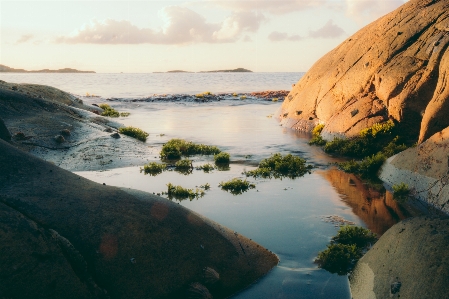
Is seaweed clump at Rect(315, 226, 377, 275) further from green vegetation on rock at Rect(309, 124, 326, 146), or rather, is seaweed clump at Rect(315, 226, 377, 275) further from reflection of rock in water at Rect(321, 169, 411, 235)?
green vegetation on rock at Rect(309, 124, 326, 146)

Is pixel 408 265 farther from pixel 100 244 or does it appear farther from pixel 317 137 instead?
pixel 317 137

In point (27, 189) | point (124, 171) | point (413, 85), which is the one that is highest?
point (413, 85)

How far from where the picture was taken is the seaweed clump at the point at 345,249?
832 cm

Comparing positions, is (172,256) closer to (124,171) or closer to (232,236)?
(232,236)

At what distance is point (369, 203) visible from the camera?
12312 millimetres

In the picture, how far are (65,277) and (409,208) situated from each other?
31.7 feet

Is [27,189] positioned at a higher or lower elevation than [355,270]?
higher

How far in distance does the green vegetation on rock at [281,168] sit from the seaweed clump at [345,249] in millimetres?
6118

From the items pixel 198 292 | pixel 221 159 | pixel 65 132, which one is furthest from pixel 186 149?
pixel 198 292

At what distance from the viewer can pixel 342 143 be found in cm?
2023

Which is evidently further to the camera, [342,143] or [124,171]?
[342,143]

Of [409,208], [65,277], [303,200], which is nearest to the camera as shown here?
[65,277]

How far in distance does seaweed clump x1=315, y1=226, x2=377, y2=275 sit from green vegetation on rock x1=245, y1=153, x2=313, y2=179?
6.12 m

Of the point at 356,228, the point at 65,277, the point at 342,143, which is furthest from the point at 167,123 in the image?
the point at 65,277
